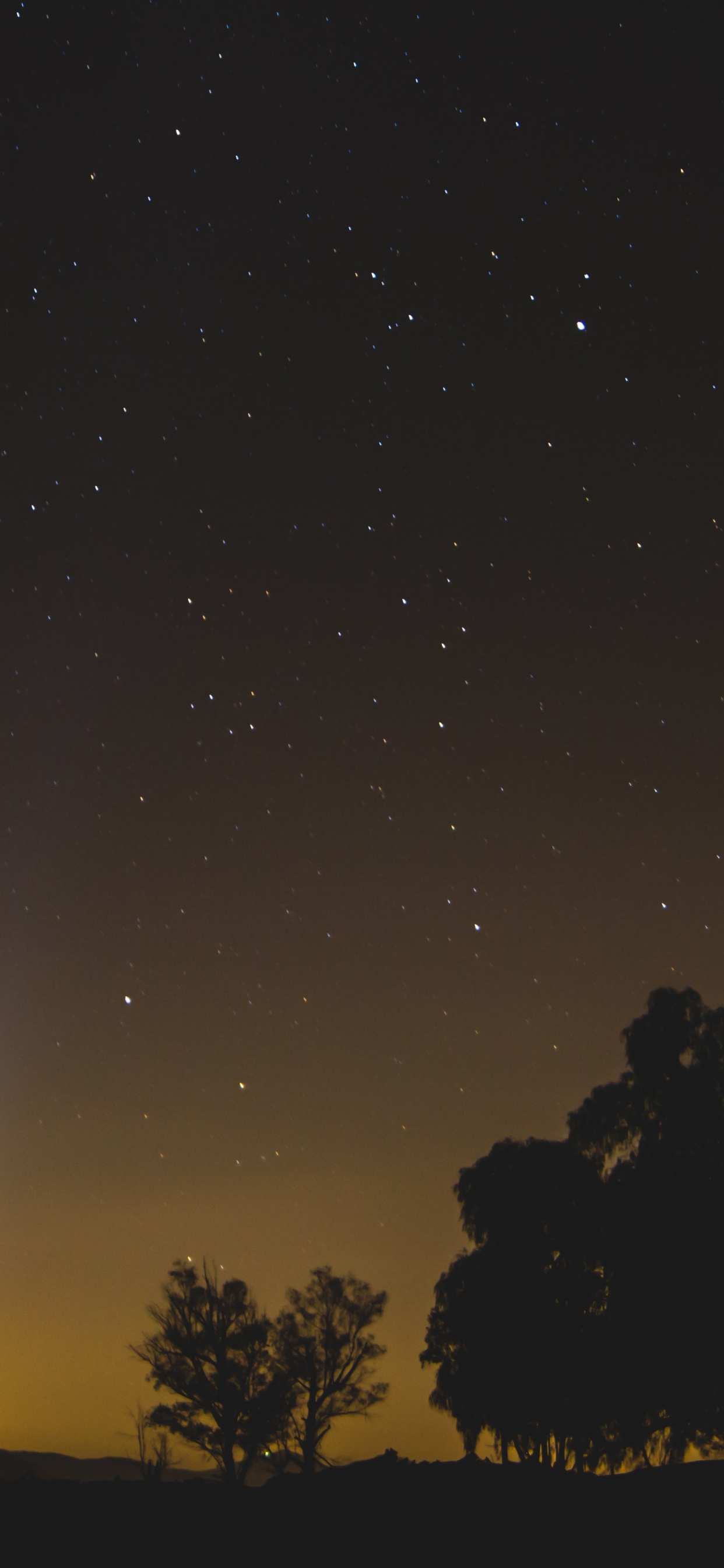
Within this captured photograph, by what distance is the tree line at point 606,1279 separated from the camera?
66.5ft

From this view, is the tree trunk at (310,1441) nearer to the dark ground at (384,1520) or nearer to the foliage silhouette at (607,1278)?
the foliage silhouette at (607,1278)

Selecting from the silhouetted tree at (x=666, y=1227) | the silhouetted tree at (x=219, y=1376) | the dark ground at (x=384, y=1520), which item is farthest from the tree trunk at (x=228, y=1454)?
the dark ground at (x=384, y=1520)

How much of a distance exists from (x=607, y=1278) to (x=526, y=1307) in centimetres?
250

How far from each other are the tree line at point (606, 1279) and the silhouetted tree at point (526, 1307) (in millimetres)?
34

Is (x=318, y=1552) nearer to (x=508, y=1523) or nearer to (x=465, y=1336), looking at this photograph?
(x=508, y=1523)

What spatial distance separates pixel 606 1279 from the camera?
22.6 m

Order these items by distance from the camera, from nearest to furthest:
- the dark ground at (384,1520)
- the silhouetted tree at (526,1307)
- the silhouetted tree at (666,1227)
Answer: the dark ground at (384,1520)
the silhouetted tree at (666,1227)
the silhouetted tree at (526,1307)

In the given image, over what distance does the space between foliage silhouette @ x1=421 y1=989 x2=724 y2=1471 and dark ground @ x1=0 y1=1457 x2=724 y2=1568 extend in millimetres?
6039

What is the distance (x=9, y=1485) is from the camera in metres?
13.1

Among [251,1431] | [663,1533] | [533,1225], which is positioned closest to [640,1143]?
[533,1225]

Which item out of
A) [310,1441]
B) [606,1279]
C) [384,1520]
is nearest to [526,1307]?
[606,1279]

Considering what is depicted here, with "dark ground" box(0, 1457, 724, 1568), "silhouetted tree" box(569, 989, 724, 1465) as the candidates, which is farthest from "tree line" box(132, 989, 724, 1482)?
"dark ground" box(0, 1457, 724, 1568)

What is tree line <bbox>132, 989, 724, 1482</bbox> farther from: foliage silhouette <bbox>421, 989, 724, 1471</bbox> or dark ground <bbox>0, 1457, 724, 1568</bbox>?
dark ground <bbox>0, 1457, 724, 1568</bbox>

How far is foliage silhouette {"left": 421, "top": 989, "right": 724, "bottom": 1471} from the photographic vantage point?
2028 cm
